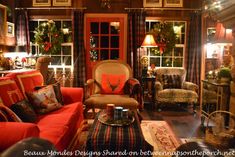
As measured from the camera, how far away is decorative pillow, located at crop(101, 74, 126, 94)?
410 cm

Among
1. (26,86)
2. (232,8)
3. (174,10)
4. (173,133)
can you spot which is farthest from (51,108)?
(174,10)

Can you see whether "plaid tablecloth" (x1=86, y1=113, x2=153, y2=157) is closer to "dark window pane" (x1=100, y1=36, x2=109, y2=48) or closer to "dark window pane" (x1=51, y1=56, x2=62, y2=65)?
"dark window pane" (x1=100, y1=36, x2=109, y2=48)

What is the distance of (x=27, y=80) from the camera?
3.06 metres

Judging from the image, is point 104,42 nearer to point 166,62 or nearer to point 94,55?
point 94,55

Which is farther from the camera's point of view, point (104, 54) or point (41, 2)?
point (104, 54)

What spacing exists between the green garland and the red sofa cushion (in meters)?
3.13

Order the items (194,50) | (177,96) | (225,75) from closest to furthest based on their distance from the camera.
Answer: (225,75), (177,96), (194,50)

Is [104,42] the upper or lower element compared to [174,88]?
upper

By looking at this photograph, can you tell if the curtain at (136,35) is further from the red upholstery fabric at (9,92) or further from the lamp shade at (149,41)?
the red upholstery fabric at (9,92)

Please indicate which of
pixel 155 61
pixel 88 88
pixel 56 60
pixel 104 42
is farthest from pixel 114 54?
pixel 88 88

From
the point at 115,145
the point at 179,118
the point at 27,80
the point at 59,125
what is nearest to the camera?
the point at 115,145

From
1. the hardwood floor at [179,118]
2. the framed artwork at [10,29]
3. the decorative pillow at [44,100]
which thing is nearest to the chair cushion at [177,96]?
the hardwood floor at [179,118]

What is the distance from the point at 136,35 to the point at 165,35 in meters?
0.68

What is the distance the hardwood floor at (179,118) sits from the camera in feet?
11.6
